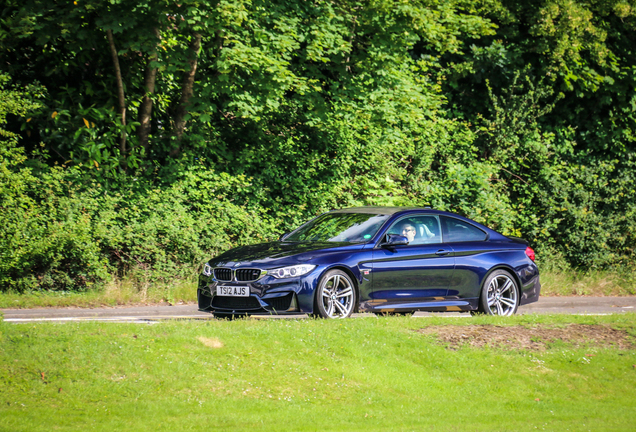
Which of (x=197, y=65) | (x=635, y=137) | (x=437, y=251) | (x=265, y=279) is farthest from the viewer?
(x=635, y=137)

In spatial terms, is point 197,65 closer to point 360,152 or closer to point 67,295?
point 360,152

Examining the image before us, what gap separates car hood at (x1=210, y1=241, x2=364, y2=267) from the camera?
9344 millimetres

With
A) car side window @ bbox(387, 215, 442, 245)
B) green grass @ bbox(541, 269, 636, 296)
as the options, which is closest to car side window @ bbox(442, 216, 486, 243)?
car side window @ bbox(387, 215, 442, 245)

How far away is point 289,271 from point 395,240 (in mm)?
1750

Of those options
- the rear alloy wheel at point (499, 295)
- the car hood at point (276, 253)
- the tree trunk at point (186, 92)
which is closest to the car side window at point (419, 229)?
the car hood at point (276, 253)

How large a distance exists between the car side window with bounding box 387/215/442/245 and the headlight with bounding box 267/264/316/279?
1770 millimetres

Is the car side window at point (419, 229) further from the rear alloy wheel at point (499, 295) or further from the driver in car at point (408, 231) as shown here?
the rear alloy wheel at point (499, 295)

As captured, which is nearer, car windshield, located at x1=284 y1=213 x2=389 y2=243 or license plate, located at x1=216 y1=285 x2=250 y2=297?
license plate, located at x1=216 y1=285 x2=250 y2=297

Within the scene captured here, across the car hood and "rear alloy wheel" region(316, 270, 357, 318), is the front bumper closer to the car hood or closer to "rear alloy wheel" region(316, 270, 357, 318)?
"rear alloy wheel" region(316, 270, 357, 318)

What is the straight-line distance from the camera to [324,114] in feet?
55.5

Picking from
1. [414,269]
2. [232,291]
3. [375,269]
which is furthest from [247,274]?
[414,269]

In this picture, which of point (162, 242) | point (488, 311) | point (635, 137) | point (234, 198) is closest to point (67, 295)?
point (162, 242)

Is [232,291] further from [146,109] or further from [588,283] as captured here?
[588,283]

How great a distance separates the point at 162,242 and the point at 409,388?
8.59 metres
